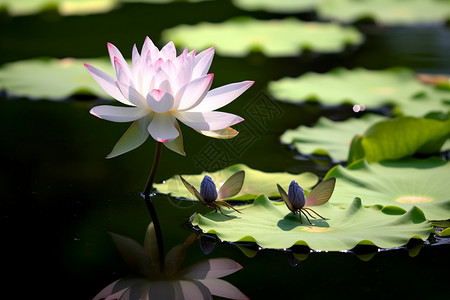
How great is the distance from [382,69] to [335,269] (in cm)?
243

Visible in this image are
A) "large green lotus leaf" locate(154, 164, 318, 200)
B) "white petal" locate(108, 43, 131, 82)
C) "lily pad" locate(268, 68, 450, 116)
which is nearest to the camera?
"white petal" locate(108, 43, 131, 82)

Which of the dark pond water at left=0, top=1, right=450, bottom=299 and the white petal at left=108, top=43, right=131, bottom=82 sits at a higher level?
the white petal at left=108, top=43, right=131, bottom=82

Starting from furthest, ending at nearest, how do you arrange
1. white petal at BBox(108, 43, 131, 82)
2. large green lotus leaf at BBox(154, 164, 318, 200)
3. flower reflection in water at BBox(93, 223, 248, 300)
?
large green lotus leaf at BBox(154, 164, 318, 200)
white petal at BBox(108, 43, 131, 82)
flower reflection in water at BBox(93, 223, 248, 300)

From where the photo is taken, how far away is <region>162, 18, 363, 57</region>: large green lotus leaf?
400cm

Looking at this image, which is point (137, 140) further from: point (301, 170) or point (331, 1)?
point (331, 1)

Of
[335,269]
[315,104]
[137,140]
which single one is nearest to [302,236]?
[335,269]

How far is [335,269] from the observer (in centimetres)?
149

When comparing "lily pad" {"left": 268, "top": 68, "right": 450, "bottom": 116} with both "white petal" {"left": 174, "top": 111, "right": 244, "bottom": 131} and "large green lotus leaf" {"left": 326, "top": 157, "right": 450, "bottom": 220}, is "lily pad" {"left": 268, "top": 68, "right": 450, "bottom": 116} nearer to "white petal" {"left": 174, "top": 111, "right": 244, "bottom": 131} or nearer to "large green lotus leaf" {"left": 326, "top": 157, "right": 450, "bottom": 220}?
"large green lotus leaf" {"left": 326, "top": 157, "right": 450, "bottom": 220}

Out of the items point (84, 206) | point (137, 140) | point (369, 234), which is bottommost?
point (84, 206)

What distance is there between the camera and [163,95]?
159 centimetres

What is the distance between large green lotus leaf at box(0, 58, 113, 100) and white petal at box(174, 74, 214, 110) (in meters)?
1.45

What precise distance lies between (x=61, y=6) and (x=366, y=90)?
310 centimetres

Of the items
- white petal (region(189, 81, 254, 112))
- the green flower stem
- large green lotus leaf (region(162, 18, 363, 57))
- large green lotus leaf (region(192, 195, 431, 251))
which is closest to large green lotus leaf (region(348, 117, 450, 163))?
large green lotus leaf (region(192, 195, 431, 251))

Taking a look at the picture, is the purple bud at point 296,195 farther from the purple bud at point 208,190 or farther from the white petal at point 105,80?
the white petal at point 105,80
